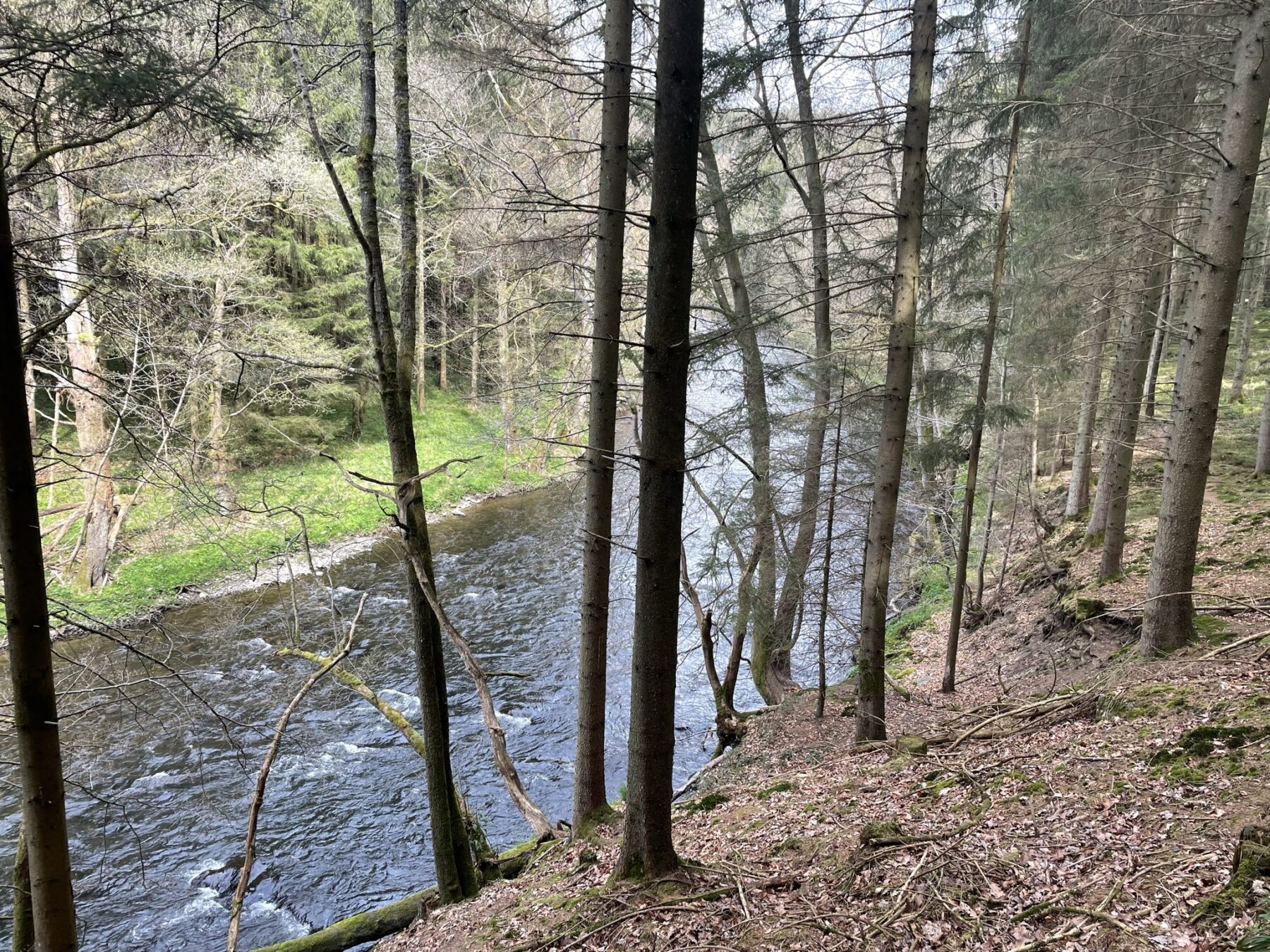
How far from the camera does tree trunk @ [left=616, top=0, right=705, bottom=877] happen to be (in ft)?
11.3

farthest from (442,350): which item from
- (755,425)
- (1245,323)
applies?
(1245,323)

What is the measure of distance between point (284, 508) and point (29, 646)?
1843 mm

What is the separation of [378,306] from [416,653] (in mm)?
2584

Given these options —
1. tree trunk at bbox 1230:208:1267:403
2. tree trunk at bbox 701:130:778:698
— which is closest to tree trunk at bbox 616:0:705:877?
tree trunk at bbox 701:130:778:698

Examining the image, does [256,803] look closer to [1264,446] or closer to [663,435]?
[663,435]

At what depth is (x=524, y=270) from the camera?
20.5 feet

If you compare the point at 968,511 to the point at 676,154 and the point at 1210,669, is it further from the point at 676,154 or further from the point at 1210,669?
the point at 676,154

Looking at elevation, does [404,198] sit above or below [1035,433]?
above

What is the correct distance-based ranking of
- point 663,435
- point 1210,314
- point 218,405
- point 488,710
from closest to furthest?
point 663,435 → point 1210,314 → point 488,710 → point 218,405

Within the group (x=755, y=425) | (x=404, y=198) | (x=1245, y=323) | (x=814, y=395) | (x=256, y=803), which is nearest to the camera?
(x=404, y=198)

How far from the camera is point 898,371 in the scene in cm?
630

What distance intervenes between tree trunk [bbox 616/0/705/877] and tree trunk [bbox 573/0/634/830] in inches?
80.9

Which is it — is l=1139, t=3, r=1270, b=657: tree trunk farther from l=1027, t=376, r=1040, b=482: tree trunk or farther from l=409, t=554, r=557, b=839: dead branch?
l=1027, t=376, r=1040, b=482: tree trunk

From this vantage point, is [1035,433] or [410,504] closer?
[410,504]
